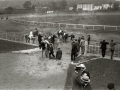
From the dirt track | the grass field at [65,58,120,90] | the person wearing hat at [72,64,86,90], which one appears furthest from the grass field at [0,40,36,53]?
the person wearing hat at [72,64,86,90]

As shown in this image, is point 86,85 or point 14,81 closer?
point 86,85

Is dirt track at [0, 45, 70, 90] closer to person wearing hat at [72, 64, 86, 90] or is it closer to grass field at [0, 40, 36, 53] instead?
grass field at [0, 40, 36, 53]

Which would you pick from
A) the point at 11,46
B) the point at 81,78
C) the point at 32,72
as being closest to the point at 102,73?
the point at 32,72

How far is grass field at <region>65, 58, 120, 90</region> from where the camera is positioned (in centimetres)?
1002

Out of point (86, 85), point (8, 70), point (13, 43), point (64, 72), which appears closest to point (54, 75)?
point (64, 72)

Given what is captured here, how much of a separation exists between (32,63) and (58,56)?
1.85 metres

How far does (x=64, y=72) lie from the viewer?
38.9 ft

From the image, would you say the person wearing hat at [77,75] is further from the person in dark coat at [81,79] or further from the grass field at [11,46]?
the grass field at [11,46]

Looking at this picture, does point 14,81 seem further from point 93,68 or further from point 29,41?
point 29,41

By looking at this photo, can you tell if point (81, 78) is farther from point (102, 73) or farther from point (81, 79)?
point (102, 73)

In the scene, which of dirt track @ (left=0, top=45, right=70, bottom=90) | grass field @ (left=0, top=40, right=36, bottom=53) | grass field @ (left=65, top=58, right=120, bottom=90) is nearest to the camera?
dirt track @ (left=0, top=45, right=70, bottom=90)

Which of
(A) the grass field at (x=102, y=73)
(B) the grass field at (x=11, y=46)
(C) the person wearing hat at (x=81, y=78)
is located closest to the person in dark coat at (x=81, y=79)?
(C) the person wearing hat at (x=81, y=78)

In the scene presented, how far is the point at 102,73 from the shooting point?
11.6 metres

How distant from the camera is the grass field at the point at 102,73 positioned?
10023 millimetres
